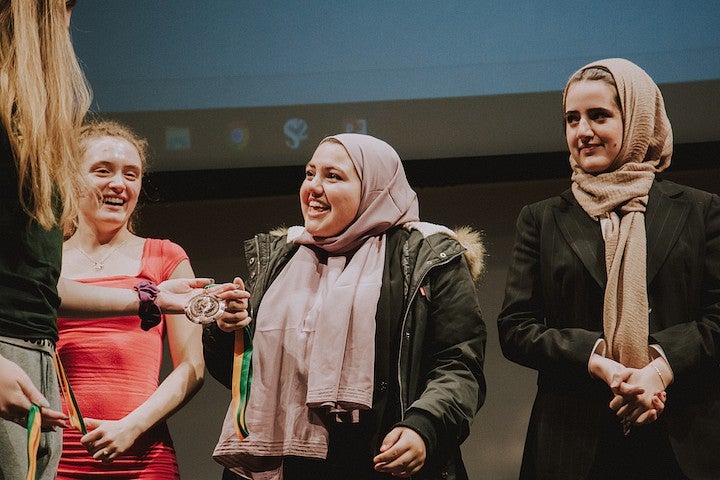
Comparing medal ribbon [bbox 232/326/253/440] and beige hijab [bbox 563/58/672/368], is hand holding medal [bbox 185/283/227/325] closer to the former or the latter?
medal ribbon [bbox 232/326/253/440]

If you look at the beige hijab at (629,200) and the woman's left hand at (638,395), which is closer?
the woman's left hand at (638,395)

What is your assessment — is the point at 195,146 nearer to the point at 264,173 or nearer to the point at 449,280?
the point at 264,173

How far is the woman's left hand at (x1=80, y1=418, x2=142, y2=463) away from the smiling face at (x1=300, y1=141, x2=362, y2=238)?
2.34 feet

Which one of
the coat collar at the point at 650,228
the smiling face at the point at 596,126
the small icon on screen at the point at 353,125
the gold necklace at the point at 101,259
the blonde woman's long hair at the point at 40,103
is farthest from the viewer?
the small icon on screen at the point at 353,125

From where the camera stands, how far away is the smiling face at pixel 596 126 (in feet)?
7.68

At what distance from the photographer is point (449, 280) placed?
2270mm

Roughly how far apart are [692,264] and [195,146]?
80.3 inches

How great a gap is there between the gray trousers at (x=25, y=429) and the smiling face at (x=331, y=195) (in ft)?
2.92

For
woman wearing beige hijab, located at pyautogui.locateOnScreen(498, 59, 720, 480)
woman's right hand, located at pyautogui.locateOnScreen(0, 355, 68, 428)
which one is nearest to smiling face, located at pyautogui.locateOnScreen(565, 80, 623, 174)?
woman wearing beige hijab, located at pyautogui.locateOnScreen(498, 59, 720, 480)

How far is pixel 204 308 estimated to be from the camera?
6.84 ft

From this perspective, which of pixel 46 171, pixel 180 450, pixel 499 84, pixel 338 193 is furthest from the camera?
pixel 180 450

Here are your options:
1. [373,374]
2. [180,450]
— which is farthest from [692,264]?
[180,450]

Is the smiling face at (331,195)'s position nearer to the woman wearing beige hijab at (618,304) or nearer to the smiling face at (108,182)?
the woman wearing beige hijab at (618,304)

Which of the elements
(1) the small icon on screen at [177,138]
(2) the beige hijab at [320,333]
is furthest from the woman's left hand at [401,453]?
(1) the small icon on screen at [177,138]
